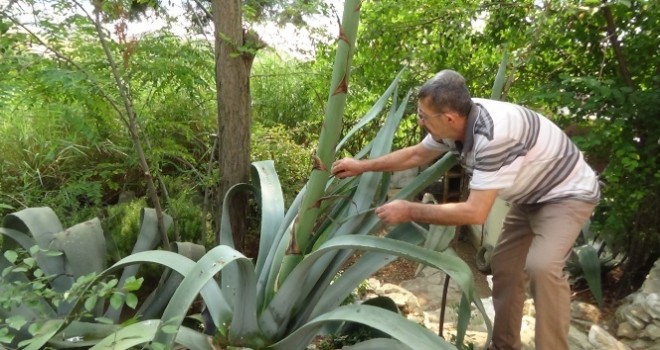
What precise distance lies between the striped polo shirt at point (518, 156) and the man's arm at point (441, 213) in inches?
2.7

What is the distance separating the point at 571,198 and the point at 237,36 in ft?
4.82

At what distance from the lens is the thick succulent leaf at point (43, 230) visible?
219 centimetres

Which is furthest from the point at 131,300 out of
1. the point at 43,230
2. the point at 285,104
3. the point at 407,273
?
the point at 285,104

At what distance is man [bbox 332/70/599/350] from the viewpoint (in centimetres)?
194

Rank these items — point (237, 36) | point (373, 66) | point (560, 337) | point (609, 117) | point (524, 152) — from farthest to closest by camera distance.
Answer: point (373, 66), point (609, 117), point (237, 36), point (560, 337), point (524, 152)

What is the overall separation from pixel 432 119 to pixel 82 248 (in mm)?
1325

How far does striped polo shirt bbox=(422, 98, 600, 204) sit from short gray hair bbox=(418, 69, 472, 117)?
5 centimetres

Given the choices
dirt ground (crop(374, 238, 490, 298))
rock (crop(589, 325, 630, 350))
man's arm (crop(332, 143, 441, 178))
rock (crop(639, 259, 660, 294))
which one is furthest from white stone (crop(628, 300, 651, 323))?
man's arm (crop(332, 143, 441, 178))

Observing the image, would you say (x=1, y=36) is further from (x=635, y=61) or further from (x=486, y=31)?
(x=635, y=61)

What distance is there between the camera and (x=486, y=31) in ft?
12.5

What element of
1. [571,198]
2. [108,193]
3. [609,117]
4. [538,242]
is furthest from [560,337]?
[108,193]

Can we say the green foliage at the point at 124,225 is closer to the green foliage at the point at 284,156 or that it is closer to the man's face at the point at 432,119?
the green foliage at the point at 284,156

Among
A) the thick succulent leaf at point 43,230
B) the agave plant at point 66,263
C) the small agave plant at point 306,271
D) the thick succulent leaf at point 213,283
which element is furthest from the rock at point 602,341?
the thick succulent leaf at point 43,230

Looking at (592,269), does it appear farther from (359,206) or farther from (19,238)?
(19,238)
